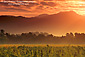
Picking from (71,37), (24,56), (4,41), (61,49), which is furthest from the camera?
(71,37)

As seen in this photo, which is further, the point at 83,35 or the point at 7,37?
the point at 7,37

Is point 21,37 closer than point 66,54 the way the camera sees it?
No

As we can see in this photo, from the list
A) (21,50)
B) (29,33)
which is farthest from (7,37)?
(21,50)

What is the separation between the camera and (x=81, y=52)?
774 inches

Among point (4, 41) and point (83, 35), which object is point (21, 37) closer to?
point (4, 41)

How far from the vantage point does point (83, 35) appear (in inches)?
3634

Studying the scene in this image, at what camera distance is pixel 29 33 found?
355ft

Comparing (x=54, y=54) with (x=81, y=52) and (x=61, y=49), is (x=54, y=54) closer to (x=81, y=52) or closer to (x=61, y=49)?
(x=61, y=49)

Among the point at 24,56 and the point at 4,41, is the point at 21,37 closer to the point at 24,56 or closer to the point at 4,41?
the point at 4,41

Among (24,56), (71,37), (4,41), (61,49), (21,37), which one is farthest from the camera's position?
(21,37)

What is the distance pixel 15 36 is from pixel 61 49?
86.2 m

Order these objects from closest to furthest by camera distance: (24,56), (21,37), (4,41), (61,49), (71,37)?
(24,56) < (61,49) < (4,41) < (71,37) < (21,37)

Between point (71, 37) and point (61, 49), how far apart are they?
78.7 m

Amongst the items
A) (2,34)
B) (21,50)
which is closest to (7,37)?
(2,34)
